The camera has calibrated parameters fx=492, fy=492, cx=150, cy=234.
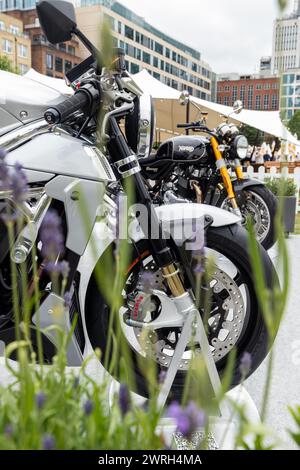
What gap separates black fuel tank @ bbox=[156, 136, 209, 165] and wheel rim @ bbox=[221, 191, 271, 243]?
0.58 metres

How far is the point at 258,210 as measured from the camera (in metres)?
5.30

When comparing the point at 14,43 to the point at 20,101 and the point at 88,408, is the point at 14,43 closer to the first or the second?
the point at 20,101

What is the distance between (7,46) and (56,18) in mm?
62438

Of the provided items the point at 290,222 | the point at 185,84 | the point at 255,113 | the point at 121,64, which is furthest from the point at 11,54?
the point at 121,64

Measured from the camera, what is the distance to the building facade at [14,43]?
188ft

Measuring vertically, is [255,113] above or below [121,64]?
above

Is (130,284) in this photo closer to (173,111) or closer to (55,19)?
(55,19)

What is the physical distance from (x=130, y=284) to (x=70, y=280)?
317mm

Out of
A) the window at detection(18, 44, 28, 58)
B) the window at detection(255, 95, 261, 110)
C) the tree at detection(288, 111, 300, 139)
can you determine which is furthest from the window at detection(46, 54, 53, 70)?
the window at detection(255, 95, 261, 110)

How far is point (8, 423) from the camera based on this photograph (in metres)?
0.67

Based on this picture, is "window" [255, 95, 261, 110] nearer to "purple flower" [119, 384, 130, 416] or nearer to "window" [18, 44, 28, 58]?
"window" [18, 44, 28, 58]

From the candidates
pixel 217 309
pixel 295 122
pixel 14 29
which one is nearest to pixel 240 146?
pixel 217 309

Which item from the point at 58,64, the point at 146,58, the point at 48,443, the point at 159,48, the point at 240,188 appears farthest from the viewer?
the point at 159,48

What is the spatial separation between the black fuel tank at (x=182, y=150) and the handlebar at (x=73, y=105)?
3.69m
